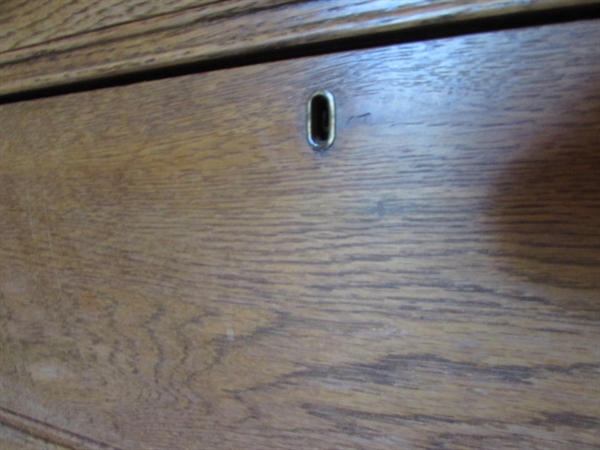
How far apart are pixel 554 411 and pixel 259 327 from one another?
153 mm

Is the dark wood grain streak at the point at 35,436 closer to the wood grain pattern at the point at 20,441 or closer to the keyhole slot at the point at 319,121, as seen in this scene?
the wood grain pattern at the point at 20,441

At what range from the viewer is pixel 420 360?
23cm

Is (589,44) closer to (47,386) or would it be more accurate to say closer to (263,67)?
(263,67)

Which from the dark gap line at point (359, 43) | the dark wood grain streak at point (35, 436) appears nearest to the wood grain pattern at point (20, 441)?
the dark wood grain streak at point (35, 436)

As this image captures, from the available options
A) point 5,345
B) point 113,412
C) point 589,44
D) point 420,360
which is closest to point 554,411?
point 420,360

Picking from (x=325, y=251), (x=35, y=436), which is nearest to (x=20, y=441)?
(x=35, y=436)

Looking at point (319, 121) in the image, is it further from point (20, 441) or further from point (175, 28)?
point (20, 441)

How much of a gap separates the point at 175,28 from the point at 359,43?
11 cm

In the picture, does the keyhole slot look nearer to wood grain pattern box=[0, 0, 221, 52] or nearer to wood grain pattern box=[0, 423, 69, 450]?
wood grain pattern box=[0, 0, 221, 52]

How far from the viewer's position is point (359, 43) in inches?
9.3

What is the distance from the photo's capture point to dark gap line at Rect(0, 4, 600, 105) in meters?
0.21

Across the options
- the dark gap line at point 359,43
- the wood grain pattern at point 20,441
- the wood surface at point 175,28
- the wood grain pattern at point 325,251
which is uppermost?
the wood surface at point 175,28

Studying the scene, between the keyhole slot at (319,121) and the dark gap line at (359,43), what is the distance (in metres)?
0.02

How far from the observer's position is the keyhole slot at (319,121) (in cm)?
24
